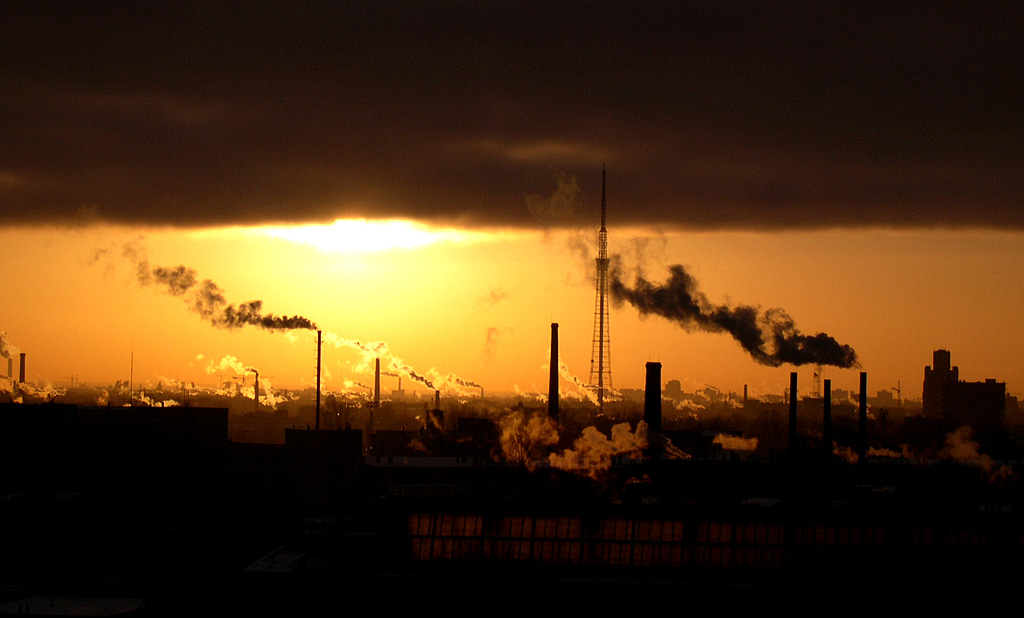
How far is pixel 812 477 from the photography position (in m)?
83.6

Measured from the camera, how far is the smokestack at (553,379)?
392ft

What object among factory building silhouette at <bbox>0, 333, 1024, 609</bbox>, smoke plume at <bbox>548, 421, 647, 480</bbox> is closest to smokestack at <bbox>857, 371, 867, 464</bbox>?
factory building silhouette at <bbox>0, 333, 1024, 609</bbox>

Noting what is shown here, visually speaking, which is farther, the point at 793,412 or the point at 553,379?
the point at 553,379

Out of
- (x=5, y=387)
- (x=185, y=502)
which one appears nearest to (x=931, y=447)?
(x=185, y=502)

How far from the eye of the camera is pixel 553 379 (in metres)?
122

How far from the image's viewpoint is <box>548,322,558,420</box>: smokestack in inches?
4710

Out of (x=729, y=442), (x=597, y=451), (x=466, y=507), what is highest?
(x=466, y=507)

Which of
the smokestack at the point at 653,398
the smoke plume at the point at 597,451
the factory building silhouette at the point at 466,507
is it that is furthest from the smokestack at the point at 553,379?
the smokestack at the point at 653,398

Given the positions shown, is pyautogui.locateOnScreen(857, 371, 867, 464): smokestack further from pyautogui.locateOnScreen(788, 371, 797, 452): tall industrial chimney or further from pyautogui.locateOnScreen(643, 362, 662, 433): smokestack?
pyautogui.locateOnScreen(643, 362, 662, 433): smokestack

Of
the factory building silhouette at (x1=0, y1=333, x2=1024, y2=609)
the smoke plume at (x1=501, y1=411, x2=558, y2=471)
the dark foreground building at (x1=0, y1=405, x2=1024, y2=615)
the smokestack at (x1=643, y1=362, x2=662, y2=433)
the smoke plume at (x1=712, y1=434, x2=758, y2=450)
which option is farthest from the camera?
the smoke plume at (x1=712, y1=434, x2=758, y2=450)

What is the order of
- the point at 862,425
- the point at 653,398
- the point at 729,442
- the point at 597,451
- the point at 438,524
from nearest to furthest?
the point at 438,524 → the point at 597,451 → the point at 653,398 → the point at 862,425 → the point at 729,442

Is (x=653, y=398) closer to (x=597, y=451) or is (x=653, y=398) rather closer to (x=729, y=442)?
(x=597, y=451)

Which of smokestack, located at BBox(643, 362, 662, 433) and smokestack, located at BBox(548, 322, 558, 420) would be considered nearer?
smokestack, located at BBox(643, 362, 662, 433)

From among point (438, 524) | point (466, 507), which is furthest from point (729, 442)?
point (438, 524)
